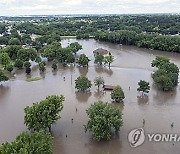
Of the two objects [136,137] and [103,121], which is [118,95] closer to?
[136,137]

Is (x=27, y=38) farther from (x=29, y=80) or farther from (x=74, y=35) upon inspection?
(x=29, y=80)

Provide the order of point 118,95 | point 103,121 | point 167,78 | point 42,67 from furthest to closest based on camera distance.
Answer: point 42,67 < point 167,78 < point 118,95 < point 103,121

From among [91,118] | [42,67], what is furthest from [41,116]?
[42,67]

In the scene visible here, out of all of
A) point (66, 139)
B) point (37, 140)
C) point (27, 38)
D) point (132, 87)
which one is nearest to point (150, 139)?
point (66, 139)

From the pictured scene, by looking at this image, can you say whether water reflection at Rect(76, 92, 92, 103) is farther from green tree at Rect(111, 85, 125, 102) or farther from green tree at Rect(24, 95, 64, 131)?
green tree at Rect(24, 95, 64, 131)

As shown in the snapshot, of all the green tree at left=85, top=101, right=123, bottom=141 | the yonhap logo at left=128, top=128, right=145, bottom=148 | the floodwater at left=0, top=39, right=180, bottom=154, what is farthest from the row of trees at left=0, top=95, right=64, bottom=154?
the yonhap logo at left=128, top=128, right=145, bottom=148

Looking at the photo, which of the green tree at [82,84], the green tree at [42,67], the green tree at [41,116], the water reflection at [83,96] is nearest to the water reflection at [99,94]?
the water reflection at [83,96]
